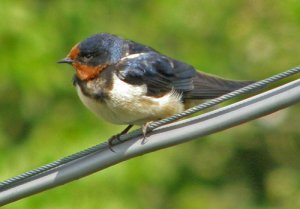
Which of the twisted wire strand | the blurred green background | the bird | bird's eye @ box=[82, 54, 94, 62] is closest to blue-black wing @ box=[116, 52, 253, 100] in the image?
the bird

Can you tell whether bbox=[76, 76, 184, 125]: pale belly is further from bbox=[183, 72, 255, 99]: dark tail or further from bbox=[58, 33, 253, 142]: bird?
bbox=[183, 72, 255, 99]: dark tail

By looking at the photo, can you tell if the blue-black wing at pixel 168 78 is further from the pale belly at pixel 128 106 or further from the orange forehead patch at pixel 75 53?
the orange forehead patch at pixel 75 53

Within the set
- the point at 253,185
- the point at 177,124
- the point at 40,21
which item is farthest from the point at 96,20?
the point at 177,124

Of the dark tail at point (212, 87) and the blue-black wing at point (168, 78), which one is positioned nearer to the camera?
the blue-black wing at point (168, 78)

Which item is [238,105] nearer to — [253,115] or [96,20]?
[253,115]

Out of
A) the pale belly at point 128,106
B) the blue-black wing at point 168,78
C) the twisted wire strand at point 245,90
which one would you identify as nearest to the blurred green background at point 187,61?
the blue-black wing at point 168,78

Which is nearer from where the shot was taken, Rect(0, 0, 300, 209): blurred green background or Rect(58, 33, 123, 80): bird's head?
Rect(58, 33, 123, 80): bird's head
